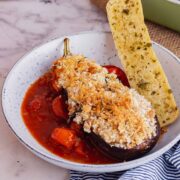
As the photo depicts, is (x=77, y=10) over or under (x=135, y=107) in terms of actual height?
under

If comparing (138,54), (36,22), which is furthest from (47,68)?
(36,22)

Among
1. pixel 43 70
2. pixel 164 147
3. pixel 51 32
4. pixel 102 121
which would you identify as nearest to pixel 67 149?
pixel 102 121

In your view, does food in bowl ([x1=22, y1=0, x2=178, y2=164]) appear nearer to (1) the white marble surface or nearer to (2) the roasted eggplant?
(2) the roasted eggplant

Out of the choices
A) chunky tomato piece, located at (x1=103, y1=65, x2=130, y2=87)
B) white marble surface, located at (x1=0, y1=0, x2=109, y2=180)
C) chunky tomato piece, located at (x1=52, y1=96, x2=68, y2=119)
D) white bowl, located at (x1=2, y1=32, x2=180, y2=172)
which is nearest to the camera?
white bowl, located at (x1=2, y1=32, x2=180, y2=172)

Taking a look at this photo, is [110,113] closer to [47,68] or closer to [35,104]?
[35,104]

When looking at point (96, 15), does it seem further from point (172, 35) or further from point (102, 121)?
point (102, 121)

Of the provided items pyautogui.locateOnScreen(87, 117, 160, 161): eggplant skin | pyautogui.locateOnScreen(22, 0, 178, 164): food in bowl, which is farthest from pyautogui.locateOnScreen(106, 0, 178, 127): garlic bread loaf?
pyautogui.locateOnScreen(87, 117, 160, 161): eggplant skin
